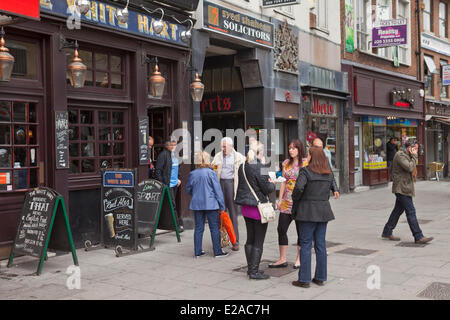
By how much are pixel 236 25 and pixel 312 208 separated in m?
7.19

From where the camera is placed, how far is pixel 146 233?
8750 mm

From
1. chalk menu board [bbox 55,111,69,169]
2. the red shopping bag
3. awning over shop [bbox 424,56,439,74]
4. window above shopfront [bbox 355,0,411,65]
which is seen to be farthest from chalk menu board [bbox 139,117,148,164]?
awning over shop [bbox 424,56,439,74]

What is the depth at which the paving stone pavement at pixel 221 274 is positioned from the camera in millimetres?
5977

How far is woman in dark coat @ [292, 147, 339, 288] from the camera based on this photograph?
20.1ft

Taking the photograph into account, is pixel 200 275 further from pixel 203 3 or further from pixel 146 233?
pixel 203 3

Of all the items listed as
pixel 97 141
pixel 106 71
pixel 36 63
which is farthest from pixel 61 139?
pixel 106 71

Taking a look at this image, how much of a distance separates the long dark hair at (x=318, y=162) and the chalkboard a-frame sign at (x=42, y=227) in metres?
3.38

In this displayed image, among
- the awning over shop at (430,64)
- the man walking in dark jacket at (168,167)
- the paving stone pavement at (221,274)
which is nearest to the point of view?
the paving stone pavement at (221,274)

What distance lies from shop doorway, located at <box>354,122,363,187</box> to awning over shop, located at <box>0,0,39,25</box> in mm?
14052

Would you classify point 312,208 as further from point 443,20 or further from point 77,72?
point 443,20

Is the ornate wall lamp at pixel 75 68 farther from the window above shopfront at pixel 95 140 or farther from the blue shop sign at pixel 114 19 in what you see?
the window above shopfront at pixel 95 140

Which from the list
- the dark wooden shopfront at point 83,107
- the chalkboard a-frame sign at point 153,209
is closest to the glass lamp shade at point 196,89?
the dark wooden shopfront at point 83,107

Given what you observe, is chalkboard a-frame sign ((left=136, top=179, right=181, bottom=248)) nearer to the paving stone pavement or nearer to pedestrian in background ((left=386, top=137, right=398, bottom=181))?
the paving stone pavement

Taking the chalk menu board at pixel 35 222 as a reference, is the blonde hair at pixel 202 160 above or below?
above
